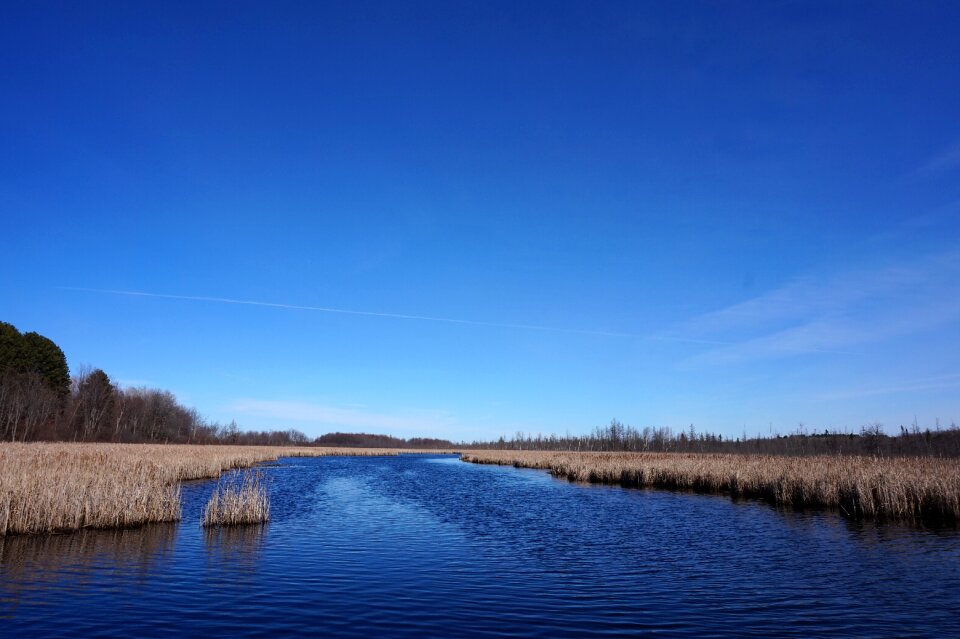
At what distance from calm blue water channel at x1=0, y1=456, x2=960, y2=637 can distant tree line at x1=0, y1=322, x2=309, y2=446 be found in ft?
187

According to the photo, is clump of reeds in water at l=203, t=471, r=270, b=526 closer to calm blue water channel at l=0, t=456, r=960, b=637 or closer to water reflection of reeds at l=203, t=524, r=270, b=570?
water reflection of reeds at l=203, t=524, r=270, b=570

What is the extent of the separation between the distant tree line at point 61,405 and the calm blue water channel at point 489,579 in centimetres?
5711

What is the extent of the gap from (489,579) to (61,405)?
290 feet

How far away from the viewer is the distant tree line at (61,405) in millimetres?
66625

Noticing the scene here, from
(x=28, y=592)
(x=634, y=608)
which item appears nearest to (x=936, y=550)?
(x=634, y=608)

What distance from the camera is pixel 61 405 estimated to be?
78.9 metres

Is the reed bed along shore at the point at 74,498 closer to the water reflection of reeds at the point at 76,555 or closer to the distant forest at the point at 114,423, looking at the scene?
the water reflection of reeds at the point at 76,555

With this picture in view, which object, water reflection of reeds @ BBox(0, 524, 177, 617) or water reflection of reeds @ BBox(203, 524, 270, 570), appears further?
water reflection of reeds @ BBox(203, 524, 270, 570)

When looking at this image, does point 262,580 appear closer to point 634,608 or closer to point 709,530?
point 634,608

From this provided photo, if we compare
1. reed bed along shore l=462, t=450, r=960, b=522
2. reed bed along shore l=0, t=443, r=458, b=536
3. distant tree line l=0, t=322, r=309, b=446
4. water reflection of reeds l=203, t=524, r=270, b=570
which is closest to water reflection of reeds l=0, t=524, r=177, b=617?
reed bed along shore l=0, t=443, r=458, b=536

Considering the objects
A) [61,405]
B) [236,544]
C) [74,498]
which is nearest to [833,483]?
[236,544]

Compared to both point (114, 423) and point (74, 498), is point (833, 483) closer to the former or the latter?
point (74, 498)

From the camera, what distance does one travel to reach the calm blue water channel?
9422 mm

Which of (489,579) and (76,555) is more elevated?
(76,555)
